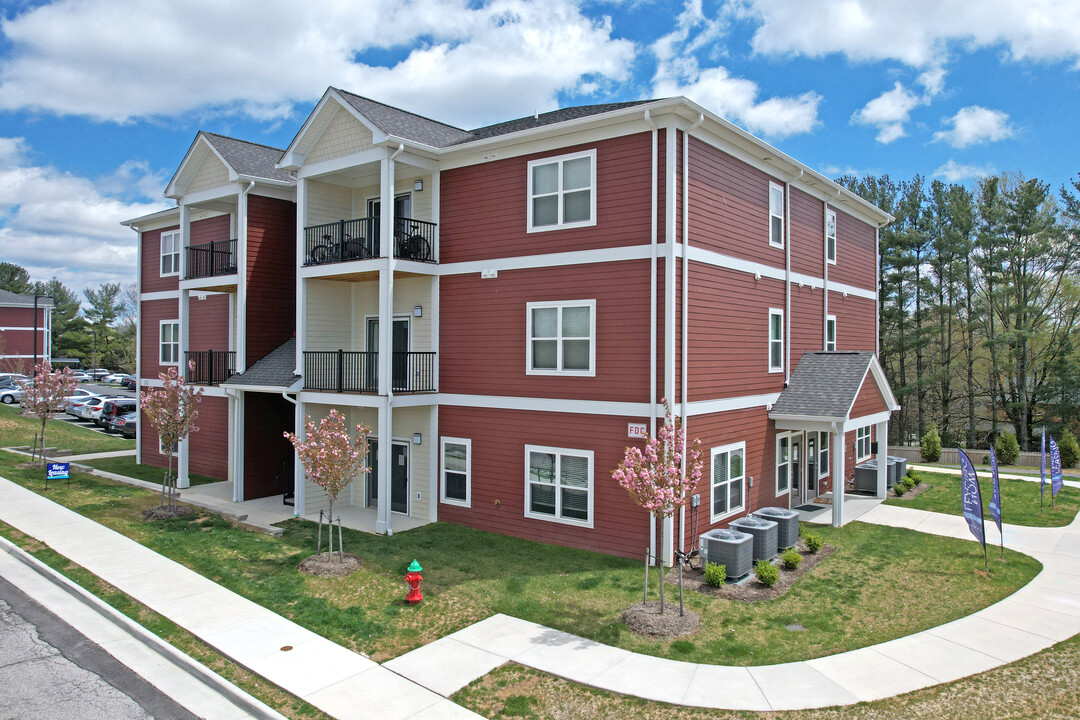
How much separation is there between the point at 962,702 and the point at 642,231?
9.15 meters

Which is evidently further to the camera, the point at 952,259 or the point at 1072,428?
the point at 952,259

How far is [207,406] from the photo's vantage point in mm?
22109

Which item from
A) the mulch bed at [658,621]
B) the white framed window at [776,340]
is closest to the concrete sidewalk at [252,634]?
the mulch bed at [658,621]

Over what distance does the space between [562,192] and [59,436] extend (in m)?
28.5

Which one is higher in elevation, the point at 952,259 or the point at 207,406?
the point at 952,259

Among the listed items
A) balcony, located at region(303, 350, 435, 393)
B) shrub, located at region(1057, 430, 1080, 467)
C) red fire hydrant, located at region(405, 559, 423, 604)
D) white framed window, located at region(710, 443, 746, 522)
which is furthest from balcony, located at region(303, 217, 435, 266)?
shrub, located at region(1057, 430, 1080, 467)

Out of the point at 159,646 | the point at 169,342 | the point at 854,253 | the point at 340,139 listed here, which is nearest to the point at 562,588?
the point at 159,646

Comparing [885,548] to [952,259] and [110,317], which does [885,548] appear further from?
[110,317]

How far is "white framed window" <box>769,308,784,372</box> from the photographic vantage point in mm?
16783

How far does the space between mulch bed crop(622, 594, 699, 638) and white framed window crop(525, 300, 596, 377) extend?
201 inches

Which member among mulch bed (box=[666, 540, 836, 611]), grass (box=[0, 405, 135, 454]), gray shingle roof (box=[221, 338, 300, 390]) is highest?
gray shingle roof (box=[221, 338, 300, 390])

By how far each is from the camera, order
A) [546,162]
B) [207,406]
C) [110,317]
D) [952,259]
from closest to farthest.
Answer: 1. [546,162]
2. [207,406]
3. [952,259]
4. [110,317]

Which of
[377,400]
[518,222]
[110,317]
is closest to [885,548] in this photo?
[518,222]

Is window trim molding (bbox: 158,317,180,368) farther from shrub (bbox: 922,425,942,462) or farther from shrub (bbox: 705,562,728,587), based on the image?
shrub (bbox: 922,425,942,462)
